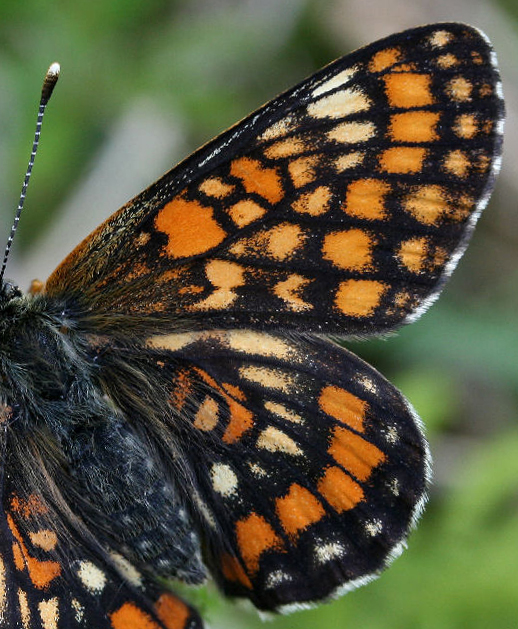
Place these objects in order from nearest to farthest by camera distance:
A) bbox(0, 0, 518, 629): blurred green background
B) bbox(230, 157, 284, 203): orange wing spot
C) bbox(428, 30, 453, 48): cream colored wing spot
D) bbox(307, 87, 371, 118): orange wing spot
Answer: bbox(428, 30, 453, 48): cream colored wing spot, bbox(307, 87, 371, 118): orange wing spot, bbox(230, 157, 284, 203): orange wing spot, bbox(0, 0, 518, 629): blurred green background

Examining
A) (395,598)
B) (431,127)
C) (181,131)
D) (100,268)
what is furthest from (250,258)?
(181,131)

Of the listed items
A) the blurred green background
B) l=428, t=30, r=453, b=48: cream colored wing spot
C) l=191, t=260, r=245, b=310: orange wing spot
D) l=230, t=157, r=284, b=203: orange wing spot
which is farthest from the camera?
the blurred green background

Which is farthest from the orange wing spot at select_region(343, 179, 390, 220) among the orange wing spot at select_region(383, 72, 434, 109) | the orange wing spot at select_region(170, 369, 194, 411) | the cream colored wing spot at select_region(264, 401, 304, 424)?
the orange wing spot at select_region(170, 369, 194, 411)

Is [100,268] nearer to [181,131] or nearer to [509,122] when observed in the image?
[181,131]

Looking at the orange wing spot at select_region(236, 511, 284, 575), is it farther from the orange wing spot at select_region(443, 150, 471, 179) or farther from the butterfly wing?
the orange wing spot at select_region(443, 150, 471, 179)

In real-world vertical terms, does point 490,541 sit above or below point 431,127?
below

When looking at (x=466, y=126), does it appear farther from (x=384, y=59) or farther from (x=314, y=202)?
(x=314, y=202)
